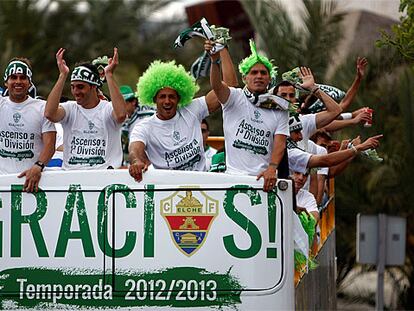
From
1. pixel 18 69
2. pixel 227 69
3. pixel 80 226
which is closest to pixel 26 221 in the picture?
pixel 80 226

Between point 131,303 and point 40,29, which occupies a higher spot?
point 40,29

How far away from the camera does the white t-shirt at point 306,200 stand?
12.0 meters

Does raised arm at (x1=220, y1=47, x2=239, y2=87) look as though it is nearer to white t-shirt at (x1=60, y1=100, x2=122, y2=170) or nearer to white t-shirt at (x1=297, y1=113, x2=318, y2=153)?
white t-shirt at (x1=60, y1=100, x2=122, y2=170)

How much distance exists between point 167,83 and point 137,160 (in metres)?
1.06

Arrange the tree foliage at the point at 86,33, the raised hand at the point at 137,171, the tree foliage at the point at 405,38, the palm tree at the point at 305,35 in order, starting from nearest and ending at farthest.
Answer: the raised hand at the point at 137,171, the tree foliage at the point at 405,38, the palm tree at the point at 305,35, the tree foliage at the point at 86,33

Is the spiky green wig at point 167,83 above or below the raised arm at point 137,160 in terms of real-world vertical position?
above

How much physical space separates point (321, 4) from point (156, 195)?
12.2 metres

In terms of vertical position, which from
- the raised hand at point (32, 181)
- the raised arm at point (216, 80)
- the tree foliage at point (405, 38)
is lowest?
the raised hand at point (32, 181)

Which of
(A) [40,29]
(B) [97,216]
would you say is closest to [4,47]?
(A) [40,29]

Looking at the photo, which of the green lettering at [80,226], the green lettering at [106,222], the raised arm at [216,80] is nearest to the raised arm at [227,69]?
the raised arm at [216,80]

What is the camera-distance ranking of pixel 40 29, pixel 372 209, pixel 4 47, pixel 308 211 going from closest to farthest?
pixel 308 211 < pixel 372 209 < pixel 4 47 < pixel 40 29

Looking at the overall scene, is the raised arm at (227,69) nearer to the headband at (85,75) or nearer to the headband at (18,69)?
the headband at (85,75)

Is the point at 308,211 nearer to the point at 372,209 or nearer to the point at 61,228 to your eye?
the point at 61,228

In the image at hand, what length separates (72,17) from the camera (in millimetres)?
28719
